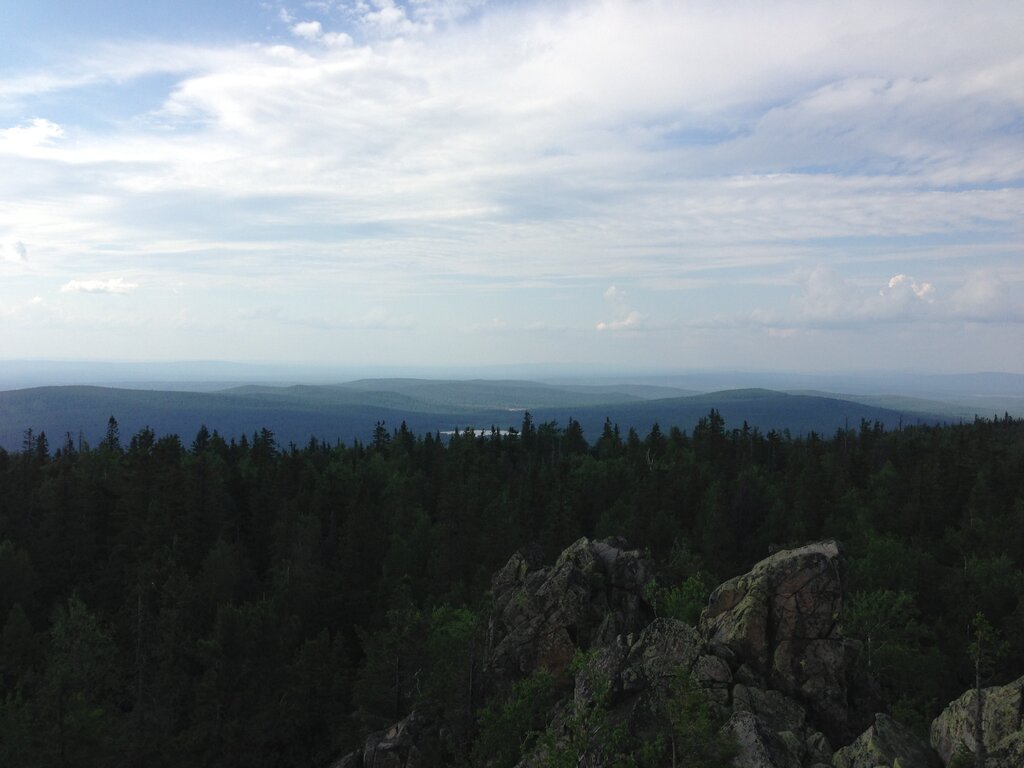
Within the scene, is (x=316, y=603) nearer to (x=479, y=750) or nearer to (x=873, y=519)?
(x=479, y=750)

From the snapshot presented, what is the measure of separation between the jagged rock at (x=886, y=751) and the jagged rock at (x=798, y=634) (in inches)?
287

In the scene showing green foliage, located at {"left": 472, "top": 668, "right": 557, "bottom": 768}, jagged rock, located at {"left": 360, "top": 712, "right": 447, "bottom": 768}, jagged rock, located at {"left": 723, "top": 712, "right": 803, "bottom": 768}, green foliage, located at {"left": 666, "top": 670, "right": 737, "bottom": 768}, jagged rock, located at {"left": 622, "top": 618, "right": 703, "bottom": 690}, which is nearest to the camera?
green foliage, located at {"left": 666, "top": 670, "right": 737, "bottom": 768}

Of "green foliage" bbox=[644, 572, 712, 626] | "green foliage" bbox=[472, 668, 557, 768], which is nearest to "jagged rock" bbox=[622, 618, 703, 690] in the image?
"green foliage" bbox=[472, 668, 557, 768]

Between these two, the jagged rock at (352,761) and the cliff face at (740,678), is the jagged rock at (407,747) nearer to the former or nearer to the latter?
the cliff face at (740,678)

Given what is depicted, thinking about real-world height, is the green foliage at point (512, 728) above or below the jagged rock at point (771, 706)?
below

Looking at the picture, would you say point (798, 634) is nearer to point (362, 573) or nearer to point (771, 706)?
point (771, 706)

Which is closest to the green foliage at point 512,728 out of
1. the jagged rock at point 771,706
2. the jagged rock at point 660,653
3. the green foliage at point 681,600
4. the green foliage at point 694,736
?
the jagged rock at point 660,653

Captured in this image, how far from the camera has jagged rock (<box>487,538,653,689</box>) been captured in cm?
4288

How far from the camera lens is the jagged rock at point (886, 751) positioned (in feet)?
71.8

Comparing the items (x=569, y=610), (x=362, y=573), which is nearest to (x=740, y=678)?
(x=569, y=610)

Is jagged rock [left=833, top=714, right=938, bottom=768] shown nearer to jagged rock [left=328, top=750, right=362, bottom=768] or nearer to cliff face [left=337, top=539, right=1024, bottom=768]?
cliff face [left=337, top=539, right=1024, bottom=768]

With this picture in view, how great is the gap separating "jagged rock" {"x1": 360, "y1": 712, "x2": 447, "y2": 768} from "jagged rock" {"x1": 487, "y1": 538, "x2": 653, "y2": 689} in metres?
5.70

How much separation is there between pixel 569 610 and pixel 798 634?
15588 millimetres

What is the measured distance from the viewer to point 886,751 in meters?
22.2
